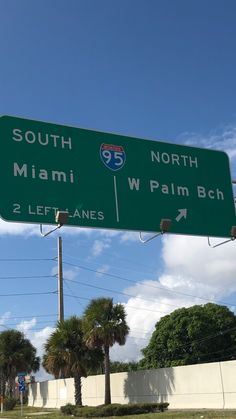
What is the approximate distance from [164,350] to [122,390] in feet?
65.8

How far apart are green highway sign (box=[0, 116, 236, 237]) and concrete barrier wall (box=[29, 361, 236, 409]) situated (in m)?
16.7

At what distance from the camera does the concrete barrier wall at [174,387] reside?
28.4 meters

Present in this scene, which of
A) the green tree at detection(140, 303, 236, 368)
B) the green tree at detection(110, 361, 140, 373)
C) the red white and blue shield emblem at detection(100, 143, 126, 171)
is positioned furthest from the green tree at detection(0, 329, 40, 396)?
the red white and blue shield emblem at detection(100, 143, 126, 171)

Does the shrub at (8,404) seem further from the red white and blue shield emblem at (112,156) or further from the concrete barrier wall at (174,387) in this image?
the red white and blue shield emblem at (112,156)

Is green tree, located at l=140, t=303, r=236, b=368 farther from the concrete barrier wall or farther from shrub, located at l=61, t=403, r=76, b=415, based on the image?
shrub, located at l=61, t=403, r=76, b=415

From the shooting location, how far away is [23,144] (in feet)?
37.4

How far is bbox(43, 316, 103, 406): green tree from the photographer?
37.0m

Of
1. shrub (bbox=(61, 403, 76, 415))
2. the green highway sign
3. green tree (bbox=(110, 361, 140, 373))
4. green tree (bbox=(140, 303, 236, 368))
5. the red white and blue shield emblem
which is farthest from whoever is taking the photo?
green tree (bbox=(110, 361, 140, 373))

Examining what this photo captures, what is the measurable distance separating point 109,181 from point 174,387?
23.0 m

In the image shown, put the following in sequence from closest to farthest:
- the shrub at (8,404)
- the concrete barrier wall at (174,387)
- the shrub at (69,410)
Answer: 1. the concrete barrier wall at (174,387)
2. the shrub at (69,410)
3. the shrub at (8,404)

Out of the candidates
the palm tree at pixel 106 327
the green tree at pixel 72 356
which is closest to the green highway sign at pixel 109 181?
the palm tree at pixel 106 327

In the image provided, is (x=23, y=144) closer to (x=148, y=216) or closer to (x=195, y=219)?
(x=148, y=216)

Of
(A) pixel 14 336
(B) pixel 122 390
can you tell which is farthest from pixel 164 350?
(B) pixel 122 390

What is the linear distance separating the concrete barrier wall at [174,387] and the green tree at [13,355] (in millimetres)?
15259
